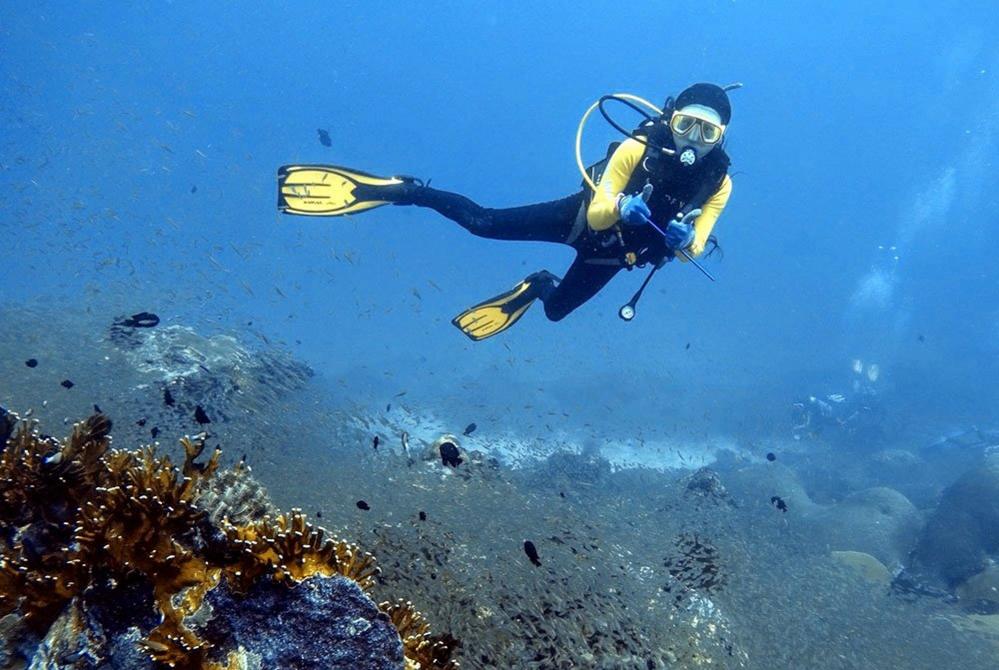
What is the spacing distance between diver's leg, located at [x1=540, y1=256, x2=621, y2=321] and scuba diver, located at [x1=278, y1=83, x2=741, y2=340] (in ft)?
0.06

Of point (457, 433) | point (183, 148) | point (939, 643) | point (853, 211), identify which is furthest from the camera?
point (183, 148)

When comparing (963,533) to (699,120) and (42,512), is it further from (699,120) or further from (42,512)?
(42,512)

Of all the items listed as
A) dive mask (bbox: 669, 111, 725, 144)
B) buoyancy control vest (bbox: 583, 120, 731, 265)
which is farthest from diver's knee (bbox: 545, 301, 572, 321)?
dive mask (bbox: 669, 111, 725, 144)

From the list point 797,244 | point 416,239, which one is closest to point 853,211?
point 797,244

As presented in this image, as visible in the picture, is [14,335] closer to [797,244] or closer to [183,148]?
[797,244]

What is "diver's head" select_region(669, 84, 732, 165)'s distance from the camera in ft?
23.8

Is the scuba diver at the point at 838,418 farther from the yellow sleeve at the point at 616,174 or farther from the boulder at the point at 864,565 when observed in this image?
the yellow sleeve at the point at 616,174

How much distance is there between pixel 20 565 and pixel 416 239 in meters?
115

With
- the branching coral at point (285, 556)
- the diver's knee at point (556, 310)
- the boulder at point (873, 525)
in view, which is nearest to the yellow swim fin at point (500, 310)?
the diver's knee at point (556, 310)

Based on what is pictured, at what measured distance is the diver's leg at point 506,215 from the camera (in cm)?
908

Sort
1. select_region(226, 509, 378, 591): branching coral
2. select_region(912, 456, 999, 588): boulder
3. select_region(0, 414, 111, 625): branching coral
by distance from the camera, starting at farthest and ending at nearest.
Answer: select_region(912, 456, 999, 588): boulder → select_region(0, 414, 111, 625): branching coral → select_region(226, 509, 378, 591): branching coral

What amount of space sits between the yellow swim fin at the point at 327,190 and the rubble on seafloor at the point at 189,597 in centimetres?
628

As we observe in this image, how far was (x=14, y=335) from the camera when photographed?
51.4 feet

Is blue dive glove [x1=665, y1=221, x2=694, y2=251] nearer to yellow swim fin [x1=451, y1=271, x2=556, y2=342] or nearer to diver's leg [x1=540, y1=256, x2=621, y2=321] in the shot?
diver's leg [x1=540, y1=256, x2=621, y2=321]
